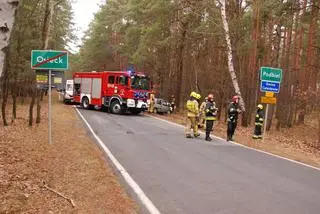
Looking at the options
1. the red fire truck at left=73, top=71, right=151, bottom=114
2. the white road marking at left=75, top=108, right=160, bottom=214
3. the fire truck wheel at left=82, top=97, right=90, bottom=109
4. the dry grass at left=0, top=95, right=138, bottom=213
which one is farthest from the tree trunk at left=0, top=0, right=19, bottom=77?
the fire truck wheel at left=82, top=97, right=90, bottom=109

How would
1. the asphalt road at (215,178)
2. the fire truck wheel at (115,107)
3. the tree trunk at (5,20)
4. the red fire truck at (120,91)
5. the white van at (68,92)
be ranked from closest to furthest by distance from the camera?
the tree trunk at (5,20)
the asphalt road at (215,178)
the red fire truck at (120,91)
the fire truck wheel at (115,107)
the white van at (68,92)

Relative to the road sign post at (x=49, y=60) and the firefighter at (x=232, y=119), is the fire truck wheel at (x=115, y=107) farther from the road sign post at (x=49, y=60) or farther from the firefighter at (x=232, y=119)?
the road sign post at (x=49, y=60)

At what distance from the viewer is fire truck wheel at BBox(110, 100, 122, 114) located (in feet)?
97.0

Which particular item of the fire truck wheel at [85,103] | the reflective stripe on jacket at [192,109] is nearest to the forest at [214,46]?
the fire truck wheel at [85,103]

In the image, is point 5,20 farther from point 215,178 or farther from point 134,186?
point 215,178

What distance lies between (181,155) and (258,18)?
15.3m

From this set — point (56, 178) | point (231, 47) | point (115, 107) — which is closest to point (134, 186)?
point (56, 178)

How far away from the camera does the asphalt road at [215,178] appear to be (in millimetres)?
7137

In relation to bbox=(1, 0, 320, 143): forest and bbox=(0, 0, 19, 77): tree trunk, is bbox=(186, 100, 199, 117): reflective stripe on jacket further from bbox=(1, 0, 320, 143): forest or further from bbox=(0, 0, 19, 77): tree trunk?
bbox=(0, 0, 19, 77): tree trunk

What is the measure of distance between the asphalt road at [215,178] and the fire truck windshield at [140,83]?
13.5m

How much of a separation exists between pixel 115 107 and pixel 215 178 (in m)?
21.1

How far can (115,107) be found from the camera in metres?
29.9

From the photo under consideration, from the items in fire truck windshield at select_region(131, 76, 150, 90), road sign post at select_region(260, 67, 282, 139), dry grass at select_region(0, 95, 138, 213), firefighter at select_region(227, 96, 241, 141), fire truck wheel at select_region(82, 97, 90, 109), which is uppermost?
road sign post at select_region(260, 67, 282, 139)

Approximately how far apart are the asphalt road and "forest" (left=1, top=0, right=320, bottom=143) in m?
7.51
